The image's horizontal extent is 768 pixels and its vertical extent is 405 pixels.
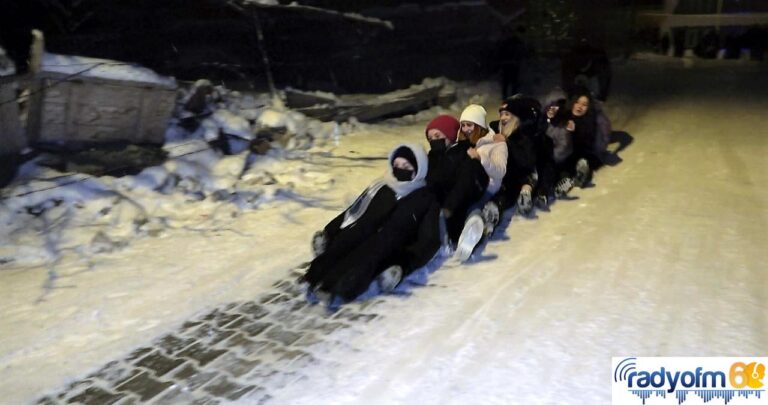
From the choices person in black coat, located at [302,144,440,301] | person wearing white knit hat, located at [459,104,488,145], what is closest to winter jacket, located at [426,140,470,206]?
person wearing white knit hat, located at [459,104,488,145]

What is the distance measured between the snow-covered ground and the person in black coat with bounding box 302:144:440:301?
0.26m

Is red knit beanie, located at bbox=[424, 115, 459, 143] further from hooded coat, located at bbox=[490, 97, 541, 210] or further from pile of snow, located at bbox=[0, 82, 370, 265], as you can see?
pile of snow, located at bbox=[0, 82, 370, 265]

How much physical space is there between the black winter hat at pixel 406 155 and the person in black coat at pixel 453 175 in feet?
1.53

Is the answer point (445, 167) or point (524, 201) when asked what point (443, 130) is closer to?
point (445, 167)

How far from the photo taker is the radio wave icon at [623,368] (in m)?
3.18

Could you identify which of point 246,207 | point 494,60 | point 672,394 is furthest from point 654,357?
point 494,60

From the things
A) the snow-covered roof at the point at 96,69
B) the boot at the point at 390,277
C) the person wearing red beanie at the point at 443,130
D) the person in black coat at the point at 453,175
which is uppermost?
the snow-covered roof at the point at 96,69

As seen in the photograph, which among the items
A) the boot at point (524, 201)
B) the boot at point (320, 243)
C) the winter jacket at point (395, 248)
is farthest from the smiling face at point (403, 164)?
the boot at point (524, 201)

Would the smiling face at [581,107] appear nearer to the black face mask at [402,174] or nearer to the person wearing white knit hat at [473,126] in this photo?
the person wearing white knit hat at [473,126]

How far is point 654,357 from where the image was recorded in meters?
3.32

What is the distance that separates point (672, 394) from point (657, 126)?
767cm

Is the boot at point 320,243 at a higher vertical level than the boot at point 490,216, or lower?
lower

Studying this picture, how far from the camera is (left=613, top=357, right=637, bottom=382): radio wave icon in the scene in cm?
318

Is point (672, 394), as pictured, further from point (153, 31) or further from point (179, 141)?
point (153, 31)
